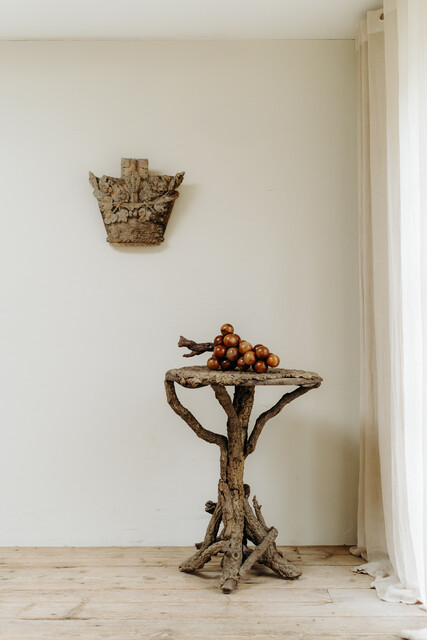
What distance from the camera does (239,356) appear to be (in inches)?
90.7

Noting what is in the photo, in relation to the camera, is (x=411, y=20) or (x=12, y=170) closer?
(x=411, y=20)

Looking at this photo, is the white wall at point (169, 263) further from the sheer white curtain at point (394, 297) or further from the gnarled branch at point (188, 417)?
the gnarled branch at point (188, 417)

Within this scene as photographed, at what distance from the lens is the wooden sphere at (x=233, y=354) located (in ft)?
7.51

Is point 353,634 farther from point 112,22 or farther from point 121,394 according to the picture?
point 112,22

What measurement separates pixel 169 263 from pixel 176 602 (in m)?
1.47

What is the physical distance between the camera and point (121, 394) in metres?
2.82

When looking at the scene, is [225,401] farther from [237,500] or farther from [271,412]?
[237,500]

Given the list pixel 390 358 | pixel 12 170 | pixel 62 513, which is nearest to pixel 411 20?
pixel 390 358

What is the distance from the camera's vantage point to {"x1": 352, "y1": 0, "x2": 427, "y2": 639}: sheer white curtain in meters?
2.07

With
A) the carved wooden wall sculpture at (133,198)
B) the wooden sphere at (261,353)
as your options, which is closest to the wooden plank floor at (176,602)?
the wooden sphere at (261,353)

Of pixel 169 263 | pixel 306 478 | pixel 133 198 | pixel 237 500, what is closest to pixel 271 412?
pixel 237 500

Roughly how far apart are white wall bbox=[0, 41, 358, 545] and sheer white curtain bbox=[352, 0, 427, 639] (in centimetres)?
23

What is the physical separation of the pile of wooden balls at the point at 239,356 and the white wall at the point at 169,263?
0.51 m

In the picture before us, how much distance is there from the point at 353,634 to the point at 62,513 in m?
1.46
